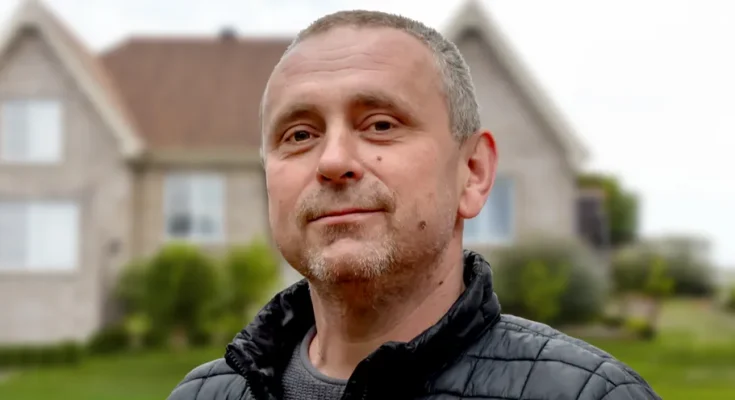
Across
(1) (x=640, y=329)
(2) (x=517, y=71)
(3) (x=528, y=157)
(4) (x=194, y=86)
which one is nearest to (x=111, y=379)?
(4) (x=194, y=86)

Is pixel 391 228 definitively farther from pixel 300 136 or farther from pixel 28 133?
pixel 28 133

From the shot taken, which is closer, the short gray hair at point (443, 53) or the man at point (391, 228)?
the man at point (391, 228)

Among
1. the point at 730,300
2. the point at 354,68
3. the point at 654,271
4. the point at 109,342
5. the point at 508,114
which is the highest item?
the point at 508,114

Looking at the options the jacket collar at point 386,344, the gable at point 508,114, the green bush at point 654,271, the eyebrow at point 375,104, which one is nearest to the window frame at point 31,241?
the gable at point 508,114

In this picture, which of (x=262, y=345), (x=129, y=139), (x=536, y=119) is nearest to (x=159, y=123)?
(x=129, y=139)

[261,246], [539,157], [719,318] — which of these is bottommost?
[719,318]

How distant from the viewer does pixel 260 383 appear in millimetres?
2191

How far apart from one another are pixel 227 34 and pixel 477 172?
84.2ft

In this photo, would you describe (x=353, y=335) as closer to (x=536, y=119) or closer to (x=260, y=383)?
(x=260, y=383)

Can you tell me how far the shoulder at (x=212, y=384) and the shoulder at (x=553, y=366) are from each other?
0.60 m

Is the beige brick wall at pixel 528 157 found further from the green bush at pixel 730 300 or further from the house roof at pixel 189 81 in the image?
the green bush at pixel 730 300

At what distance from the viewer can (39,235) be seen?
23500 mm

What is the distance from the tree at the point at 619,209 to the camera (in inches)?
1764

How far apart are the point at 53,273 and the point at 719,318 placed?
16.6 meters
